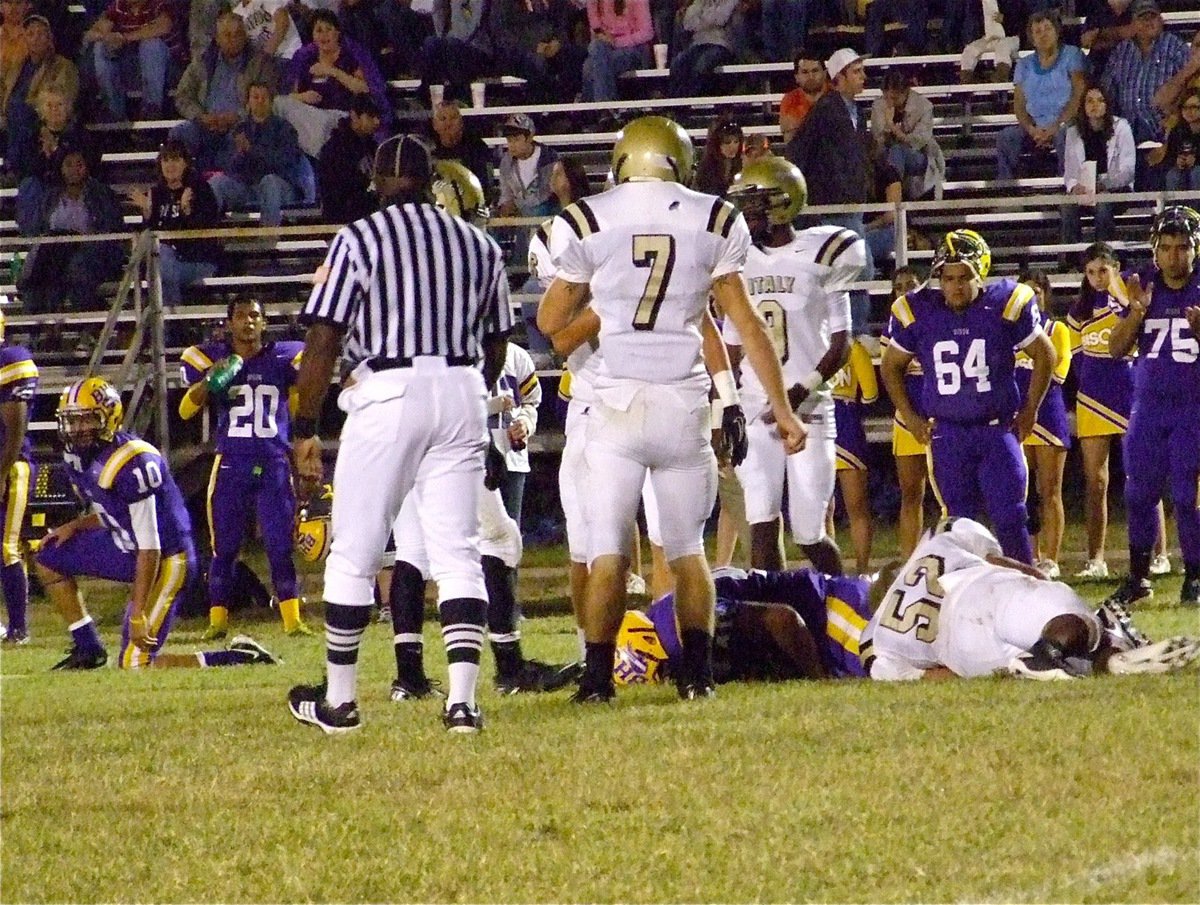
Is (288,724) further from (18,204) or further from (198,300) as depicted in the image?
(18,204)

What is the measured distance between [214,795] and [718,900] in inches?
67.4

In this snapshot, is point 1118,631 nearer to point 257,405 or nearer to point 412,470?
point 412,470

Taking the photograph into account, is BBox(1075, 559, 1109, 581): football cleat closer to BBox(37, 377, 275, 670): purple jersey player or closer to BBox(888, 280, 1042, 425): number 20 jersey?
BBox(888, 280, 1042, 425): number 20 jersey

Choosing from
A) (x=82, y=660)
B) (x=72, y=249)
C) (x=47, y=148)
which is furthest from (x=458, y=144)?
(x=82, y=660)

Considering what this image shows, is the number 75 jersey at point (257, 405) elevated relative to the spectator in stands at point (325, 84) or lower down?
lower down

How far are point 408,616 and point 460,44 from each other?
9315 millimetres

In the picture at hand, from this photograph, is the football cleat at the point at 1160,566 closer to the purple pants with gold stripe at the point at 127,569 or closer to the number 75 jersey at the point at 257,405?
the number 75 jersey at the point at 257,405

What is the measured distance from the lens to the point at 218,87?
1573 centimetres

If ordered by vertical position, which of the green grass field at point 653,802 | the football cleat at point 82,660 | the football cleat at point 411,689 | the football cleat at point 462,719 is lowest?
the football cleat at point 82,660

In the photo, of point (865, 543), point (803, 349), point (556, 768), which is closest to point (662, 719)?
point (556, 768)

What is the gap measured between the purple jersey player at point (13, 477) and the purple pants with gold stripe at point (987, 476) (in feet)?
16.4

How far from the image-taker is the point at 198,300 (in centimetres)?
1432

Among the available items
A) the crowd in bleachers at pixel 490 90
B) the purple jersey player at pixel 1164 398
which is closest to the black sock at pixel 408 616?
the purple jersey player at pixel 1164 398

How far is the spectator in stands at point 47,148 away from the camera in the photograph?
1498 cm
